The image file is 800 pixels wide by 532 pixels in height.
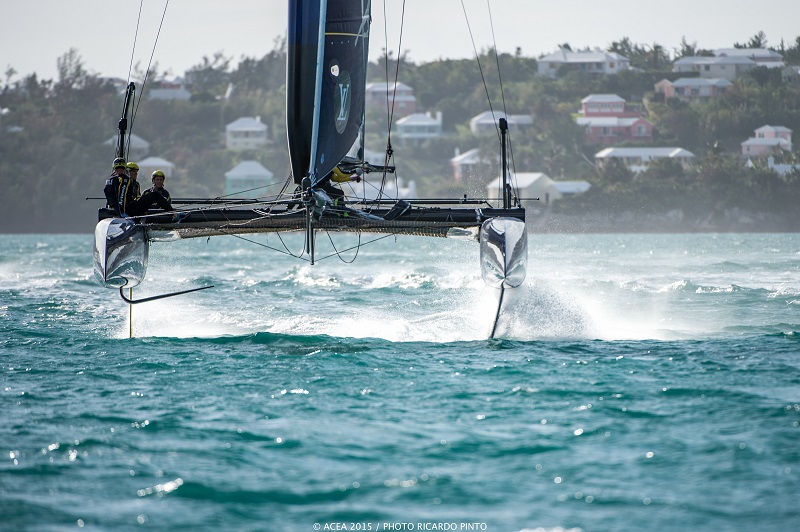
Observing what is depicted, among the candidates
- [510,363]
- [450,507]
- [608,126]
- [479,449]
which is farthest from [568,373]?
[608,126]

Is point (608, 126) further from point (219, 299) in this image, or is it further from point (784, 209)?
point (219, 299)

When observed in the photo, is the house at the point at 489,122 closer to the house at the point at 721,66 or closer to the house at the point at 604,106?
the house at the point at 604,106

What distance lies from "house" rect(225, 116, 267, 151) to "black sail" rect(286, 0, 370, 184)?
2785 inches

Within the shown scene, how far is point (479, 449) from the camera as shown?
5.54m

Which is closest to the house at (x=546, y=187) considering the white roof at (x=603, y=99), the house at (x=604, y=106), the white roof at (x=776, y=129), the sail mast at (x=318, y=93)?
the white roof at (x=603, y=99)

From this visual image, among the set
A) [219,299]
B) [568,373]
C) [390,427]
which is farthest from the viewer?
[219,299]

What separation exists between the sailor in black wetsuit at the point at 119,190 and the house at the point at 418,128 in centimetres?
7153

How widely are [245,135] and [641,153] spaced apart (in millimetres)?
29420

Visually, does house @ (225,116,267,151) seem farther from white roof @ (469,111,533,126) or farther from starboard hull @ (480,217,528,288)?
starboard hull @ (480,217,528,288)

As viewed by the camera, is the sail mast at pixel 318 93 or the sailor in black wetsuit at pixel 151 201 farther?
the sailor in black wetsuit at pixel 151 201

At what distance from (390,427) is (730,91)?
254 feet

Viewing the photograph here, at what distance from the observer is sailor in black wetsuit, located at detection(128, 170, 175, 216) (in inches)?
378

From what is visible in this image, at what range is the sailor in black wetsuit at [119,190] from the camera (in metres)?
9.43

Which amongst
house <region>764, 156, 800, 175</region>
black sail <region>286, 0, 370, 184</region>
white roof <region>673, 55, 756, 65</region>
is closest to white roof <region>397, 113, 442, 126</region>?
white roof <region>673, 55, 756, 65</region>
